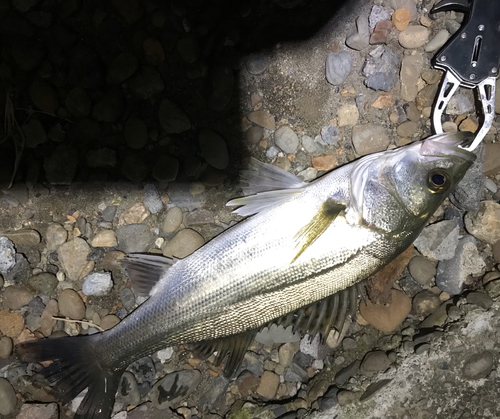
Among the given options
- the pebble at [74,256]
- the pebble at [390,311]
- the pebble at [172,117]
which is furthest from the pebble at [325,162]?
the pebble at [74,256]

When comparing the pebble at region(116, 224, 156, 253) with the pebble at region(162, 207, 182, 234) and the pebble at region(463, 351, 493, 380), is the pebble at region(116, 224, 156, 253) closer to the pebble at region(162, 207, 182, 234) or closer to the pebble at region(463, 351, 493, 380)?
the pebble at region(162, 207, 182, 234)

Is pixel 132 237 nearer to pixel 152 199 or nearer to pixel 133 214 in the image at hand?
pixel 133 214

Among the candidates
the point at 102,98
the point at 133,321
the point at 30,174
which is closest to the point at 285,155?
the point at 102,98

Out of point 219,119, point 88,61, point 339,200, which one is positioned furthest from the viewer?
point 219,119

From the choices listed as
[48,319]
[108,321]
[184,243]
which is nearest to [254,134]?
[184,243]

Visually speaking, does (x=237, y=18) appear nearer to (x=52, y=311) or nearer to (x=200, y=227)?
(x=200, y=227)
